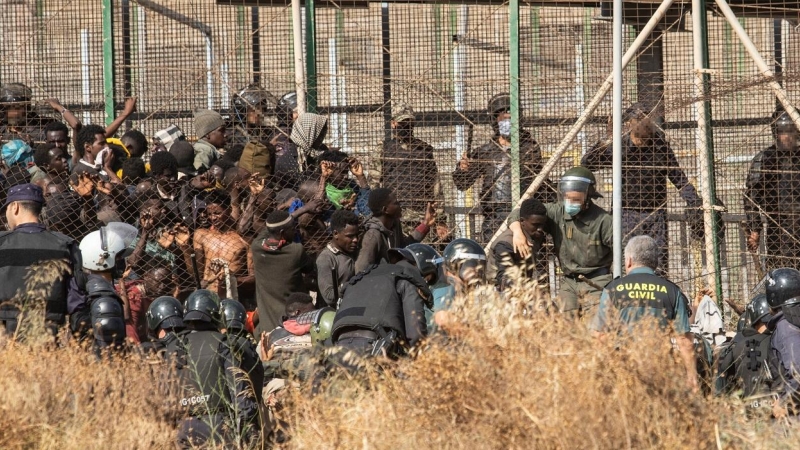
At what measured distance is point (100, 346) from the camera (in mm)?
8680

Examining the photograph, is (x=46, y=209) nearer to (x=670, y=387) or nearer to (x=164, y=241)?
(x=164, y=241)

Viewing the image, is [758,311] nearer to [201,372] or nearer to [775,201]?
[775,201]

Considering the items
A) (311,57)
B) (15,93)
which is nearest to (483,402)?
(311,57)

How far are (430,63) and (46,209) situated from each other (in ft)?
13.1

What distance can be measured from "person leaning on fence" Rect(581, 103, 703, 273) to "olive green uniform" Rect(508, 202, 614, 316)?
4.74 feet

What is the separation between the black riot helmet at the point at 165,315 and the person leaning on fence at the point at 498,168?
3921mm

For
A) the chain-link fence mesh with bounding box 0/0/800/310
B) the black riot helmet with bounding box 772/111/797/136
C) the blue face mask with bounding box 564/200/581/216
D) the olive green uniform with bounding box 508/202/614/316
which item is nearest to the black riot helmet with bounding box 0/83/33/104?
the chain-link fence mesh with bounding box 0/0/800/310

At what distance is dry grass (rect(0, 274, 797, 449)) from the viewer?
6.31 meters

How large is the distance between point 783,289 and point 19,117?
7.63 m

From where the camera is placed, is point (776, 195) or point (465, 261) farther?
point (776, 195)

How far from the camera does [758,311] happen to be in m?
9.81

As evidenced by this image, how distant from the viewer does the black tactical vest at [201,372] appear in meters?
8.20

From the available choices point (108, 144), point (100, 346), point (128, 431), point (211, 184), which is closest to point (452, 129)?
point (211, 184)

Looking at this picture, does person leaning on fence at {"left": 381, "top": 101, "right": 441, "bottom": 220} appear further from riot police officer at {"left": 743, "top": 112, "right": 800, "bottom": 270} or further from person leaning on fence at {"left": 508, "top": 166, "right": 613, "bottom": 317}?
riot police officer at {"left": 743, "top": 112, "right": 800, "bottom": 270}
